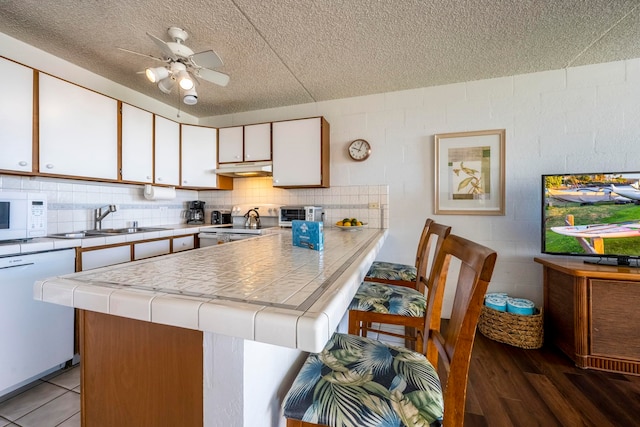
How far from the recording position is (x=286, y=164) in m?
2.92

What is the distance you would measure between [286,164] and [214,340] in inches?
96.1

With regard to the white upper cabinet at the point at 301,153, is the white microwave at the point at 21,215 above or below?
below

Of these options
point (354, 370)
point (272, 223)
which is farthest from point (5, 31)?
point (354, 370)

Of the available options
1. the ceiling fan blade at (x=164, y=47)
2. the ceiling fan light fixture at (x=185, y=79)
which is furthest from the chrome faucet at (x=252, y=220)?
the ceiling fan blade at (x=164, y=47)

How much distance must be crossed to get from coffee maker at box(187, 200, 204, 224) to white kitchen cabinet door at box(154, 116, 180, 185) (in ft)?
1.76

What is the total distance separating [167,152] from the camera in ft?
9.55

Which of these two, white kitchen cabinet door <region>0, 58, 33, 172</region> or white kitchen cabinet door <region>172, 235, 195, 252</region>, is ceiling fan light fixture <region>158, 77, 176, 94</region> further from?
white kitchen cabinet door <region>172, 235, 195, 252</region>

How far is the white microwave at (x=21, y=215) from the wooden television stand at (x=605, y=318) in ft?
12.4

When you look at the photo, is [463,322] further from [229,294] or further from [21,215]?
[21,215]

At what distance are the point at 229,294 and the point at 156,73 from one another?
179cm

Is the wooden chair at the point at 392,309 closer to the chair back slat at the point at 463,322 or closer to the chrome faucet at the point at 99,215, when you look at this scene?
the chair back slat at the point at 463,322

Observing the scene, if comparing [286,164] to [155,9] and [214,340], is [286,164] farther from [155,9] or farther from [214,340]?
[214,340]

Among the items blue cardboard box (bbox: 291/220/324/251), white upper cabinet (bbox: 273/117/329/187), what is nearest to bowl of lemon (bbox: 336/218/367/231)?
white upper cabinet (bbox: 273/117/329/187)

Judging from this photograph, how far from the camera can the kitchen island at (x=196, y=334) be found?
553 mm
